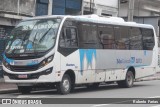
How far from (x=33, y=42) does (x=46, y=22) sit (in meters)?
1.06

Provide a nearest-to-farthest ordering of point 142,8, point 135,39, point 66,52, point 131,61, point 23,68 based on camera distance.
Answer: point 23,68, point 66,52, point 131,61, point 135,39, point 142,8

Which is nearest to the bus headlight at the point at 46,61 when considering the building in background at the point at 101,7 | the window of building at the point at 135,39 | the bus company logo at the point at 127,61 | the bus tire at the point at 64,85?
the bus tire at the point at 64,85

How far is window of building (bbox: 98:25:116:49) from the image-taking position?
22031 mm

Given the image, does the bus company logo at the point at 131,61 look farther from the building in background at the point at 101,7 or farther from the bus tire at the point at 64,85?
the building in background at the point at 101,7

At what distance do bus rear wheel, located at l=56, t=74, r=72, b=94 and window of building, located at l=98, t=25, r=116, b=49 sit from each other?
310cm

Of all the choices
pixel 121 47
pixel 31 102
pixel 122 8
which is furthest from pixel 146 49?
pixel 122 8

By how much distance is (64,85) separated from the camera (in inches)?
766

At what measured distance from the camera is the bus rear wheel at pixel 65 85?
19.2 m

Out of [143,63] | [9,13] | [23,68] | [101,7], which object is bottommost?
[143,63]

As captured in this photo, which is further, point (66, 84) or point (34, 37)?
point (66, 84)

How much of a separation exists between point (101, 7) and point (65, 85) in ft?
55.2

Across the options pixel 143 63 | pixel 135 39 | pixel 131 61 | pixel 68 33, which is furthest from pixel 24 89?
pixel 143 63

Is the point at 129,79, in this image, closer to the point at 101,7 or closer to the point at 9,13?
the point at 9,13

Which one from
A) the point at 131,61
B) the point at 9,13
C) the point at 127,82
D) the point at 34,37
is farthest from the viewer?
the point at 9,13
